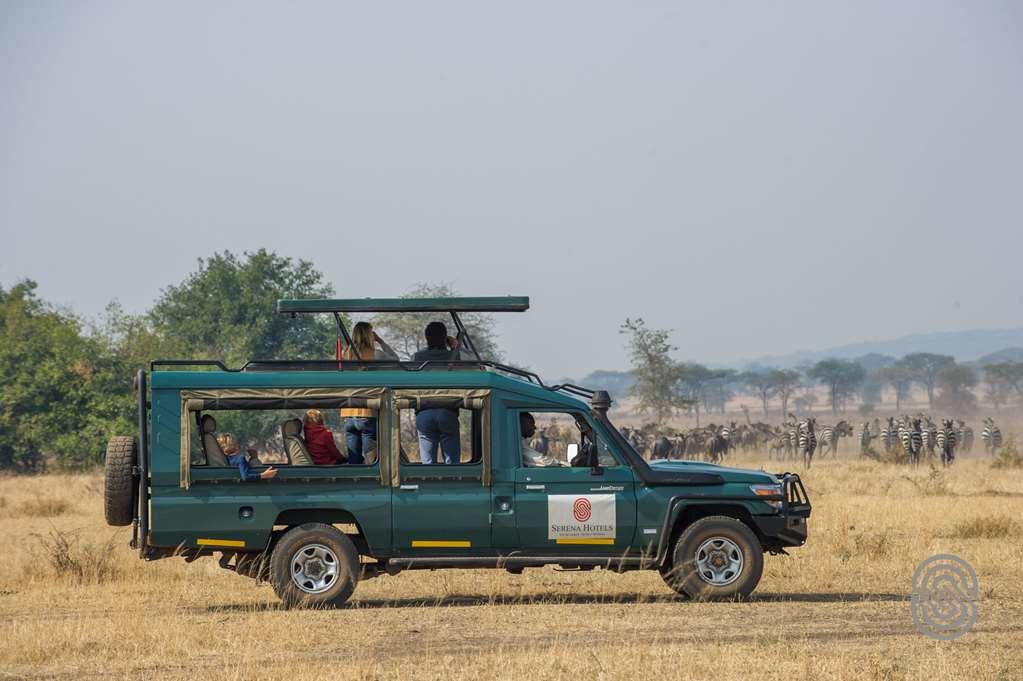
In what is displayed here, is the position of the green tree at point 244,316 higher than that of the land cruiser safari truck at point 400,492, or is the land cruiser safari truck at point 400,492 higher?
the green tree at point 244,316

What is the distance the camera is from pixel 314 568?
1461 cm

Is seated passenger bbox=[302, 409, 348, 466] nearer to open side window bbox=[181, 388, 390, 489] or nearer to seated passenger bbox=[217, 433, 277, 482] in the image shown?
open side window bbox=[181, 388, 390, 489]

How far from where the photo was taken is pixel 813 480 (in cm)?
3700

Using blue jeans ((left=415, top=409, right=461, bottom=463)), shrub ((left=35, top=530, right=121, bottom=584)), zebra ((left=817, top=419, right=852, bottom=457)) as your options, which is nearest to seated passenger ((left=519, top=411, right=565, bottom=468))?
blue jeans ((left=415, top=409, right=461, bottom=463))

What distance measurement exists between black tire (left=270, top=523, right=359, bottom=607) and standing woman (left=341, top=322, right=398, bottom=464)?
2.50 ft

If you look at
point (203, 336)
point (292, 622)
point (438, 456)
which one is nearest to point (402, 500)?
point (438, 456)

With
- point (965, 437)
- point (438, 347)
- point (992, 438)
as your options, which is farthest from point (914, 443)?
point (438, 347)

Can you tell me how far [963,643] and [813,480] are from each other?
82.7 feet

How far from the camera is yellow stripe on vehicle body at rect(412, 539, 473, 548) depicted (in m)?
14.5

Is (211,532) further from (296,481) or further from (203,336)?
(203,336)

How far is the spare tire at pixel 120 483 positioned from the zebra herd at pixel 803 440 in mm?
32195

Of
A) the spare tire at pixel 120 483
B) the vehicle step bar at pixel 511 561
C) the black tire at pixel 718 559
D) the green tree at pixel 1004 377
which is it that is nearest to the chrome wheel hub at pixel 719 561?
the black tire at pixel 718 559

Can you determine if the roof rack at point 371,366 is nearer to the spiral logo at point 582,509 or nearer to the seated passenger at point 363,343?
the seated passenger at point 363,343

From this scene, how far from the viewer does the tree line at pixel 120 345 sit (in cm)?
4894
